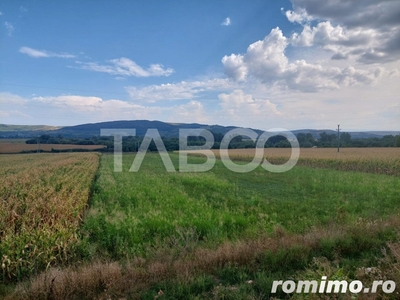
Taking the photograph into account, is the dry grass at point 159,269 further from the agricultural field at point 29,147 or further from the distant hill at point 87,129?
the distant hill at point 87,129

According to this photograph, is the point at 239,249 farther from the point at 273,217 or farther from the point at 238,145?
the point at 238,145

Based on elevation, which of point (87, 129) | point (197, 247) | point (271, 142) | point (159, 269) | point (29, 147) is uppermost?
point (87, 129)

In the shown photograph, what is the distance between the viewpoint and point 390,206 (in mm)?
11336

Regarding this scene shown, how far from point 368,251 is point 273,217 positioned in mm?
3898

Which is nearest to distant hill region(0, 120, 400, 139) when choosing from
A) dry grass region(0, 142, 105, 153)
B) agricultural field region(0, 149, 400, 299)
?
dry grass region(0, 142, 105, 153)

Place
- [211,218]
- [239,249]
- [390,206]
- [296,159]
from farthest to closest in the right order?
[296,159] < [390,206] < [211,218] < [239,249]

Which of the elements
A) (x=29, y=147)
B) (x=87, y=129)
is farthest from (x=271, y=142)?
(x=87, y=129)

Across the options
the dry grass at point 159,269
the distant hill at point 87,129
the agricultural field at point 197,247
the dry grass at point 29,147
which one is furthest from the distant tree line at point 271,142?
the dry grass at point 159,269

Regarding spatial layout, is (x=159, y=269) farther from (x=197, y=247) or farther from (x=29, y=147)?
(x=29, y=147)

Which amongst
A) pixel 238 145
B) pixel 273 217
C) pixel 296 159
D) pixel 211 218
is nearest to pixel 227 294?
pixel 211 218

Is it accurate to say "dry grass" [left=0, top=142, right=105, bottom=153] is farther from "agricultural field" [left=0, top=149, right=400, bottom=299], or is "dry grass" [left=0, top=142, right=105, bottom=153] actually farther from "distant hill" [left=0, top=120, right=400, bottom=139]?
"agricultural field" [left=0, top=149, right=400, bottom=299]

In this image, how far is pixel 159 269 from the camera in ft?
17.1

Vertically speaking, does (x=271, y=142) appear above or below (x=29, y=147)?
above

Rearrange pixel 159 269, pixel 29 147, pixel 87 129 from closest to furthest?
pixel 159 269, pixel 29 147, pixel 87 129
